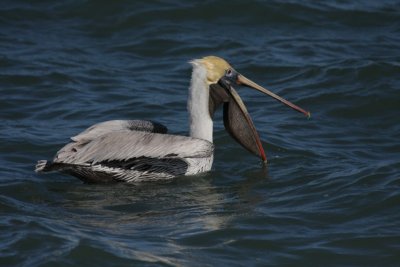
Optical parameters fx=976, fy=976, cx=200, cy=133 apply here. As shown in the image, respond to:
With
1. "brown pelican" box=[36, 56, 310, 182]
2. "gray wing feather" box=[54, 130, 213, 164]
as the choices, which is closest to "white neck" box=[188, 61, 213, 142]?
"brown pelican" box=[36, 56, 310, 182]

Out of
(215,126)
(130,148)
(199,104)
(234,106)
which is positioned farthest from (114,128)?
(215,126)

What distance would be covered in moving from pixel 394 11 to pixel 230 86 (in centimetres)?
480

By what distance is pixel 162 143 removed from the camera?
7.80 meters

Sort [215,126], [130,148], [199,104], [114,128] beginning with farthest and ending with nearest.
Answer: [215,126] → [199,104] → [114,128] → [130,148]

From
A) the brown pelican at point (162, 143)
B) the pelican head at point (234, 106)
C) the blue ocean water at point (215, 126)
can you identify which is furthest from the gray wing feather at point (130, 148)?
the pelican head at point (234, 106)

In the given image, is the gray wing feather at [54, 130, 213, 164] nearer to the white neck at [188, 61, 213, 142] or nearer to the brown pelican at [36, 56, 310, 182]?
the brown pelican at [36, 56, 310, 182]

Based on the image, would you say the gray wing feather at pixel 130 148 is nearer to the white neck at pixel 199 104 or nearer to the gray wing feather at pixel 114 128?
the gray wing feather at pixel 114 128

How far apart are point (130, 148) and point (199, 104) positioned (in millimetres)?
813

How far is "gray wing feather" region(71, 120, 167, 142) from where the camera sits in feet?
25.6

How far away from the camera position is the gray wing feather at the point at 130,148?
7602 mm

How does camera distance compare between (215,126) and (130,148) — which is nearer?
(130,148)

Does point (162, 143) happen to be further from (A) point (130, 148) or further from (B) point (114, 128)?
(B) point (114, 128)

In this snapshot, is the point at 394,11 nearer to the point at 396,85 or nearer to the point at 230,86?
the point at 396,85

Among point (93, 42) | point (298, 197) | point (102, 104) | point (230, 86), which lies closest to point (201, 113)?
point (230, 86)
